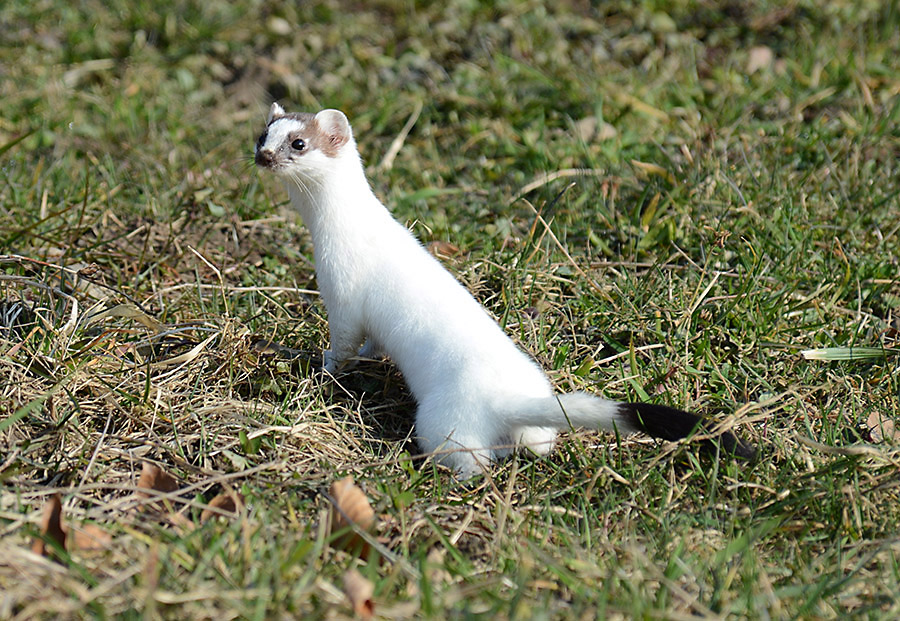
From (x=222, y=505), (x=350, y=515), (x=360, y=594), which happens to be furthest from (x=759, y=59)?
(x=360, y=594)

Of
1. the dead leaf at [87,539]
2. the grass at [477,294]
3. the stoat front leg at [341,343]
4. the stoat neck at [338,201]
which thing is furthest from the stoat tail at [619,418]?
the dead leaf at [87,539]

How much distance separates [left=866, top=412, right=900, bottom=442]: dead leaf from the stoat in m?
0.54

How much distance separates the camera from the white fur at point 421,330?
109 inches

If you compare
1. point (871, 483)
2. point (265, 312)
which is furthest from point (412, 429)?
point (871, 483)

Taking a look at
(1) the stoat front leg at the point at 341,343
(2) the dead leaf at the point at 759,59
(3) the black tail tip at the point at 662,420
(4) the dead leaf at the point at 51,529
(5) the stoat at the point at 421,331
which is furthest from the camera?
(2) the dead leaf at the point at 759,59

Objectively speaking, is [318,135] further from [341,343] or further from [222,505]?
[222,505]

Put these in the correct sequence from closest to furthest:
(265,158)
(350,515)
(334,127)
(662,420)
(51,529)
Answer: (51,529), (350,515), (662,420), (265,158), (334,127)

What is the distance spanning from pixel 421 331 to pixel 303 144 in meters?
0.82

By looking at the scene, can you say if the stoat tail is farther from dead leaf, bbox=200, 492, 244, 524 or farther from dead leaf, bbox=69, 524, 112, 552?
dead leaf, bbox=69, 524, 112, 552

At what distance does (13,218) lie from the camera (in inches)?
159

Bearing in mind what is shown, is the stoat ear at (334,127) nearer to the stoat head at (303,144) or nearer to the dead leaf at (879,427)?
the stoat head at (303,144)

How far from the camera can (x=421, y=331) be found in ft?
9.78

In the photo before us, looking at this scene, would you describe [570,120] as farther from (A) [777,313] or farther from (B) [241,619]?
(B) [241,619]

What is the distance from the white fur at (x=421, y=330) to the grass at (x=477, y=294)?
14 centimetres
